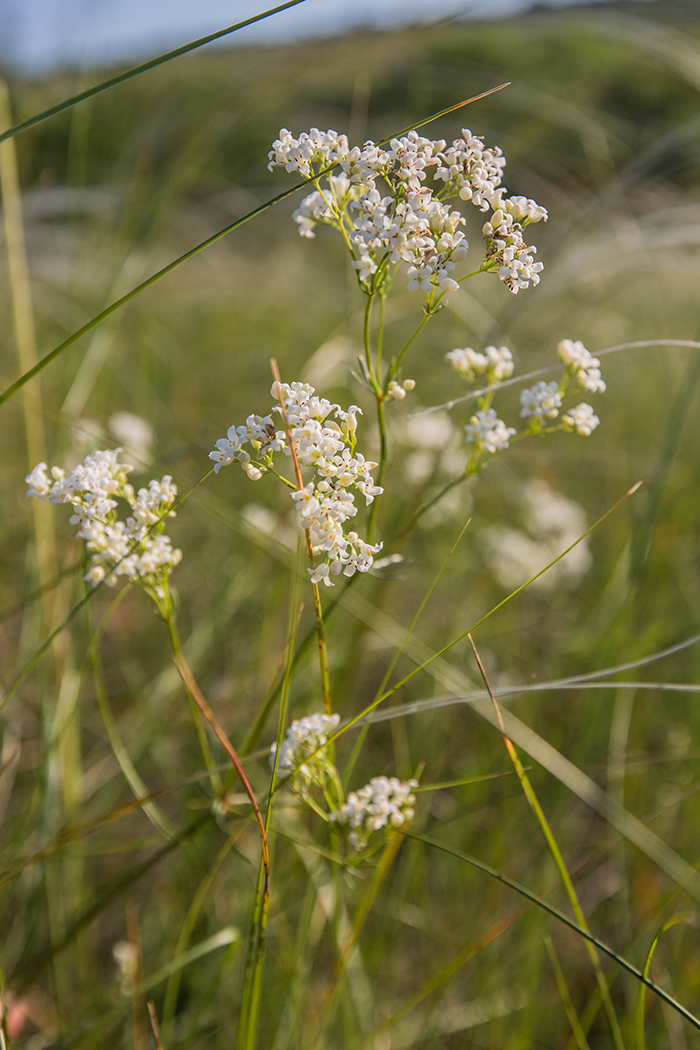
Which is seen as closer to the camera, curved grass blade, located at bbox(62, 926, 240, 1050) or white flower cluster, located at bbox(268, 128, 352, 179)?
white flower cluster, located at bbox(268, 128, 352, 179)

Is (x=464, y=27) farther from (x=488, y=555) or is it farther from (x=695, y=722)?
(x=695, y=722)

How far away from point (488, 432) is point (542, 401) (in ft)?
0.32

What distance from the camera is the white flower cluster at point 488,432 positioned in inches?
38.1

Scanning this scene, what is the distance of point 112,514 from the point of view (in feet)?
3.18

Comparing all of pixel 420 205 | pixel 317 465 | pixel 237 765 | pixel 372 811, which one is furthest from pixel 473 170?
pixel 372 811

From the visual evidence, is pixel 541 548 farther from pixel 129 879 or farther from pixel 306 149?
pixel 306 149

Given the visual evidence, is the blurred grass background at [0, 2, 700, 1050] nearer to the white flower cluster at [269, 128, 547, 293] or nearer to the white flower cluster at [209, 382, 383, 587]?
the white flower cluster at [209, 382, 383, 587]

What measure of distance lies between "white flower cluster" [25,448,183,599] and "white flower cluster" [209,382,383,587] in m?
0.18

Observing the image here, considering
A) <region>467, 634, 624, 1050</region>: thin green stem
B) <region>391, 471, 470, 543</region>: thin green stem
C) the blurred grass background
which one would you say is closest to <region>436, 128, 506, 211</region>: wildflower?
<region>391, 471, 470, 543</region>: thin green stem

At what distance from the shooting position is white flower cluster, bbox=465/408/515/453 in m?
0.97

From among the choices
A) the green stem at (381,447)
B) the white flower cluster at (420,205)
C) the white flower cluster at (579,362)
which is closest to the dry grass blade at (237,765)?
the green stem at (381,447)

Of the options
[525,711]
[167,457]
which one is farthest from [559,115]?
[525,711]

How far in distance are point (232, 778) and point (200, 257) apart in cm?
795

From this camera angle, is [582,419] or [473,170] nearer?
[473,170]
